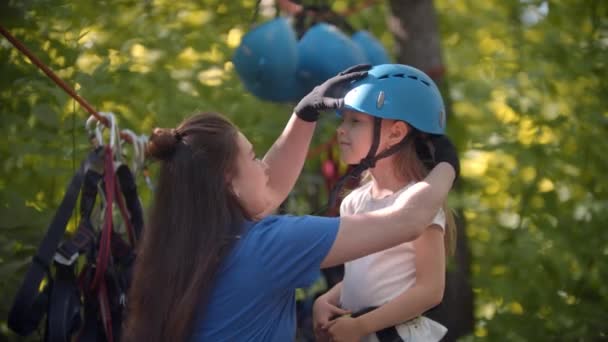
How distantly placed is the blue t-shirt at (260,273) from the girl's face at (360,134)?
1.52 ft

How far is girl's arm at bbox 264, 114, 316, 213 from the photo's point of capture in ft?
9.68

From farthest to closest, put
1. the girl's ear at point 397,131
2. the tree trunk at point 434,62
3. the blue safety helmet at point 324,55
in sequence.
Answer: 1. the tree trunk at point 434,62
2. the blue safety helmet at point 324,55
3. the girl's ear at point 397,131

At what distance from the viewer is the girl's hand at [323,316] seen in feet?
9.10

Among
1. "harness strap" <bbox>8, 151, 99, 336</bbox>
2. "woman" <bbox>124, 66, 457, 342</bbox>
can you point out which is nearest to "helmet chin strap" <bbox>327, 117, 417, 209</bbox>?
"woman" <bbox>124, 66, 457, 342</bbox>

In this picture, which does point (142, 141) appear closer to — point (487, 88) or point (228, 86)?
point (228, 86)

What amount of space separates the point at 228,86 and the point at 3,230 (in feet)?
7.21

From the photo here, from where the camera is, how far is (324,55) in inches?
161

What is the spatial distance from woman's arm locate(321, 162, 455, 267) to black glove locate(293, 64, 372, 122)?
0.43 m

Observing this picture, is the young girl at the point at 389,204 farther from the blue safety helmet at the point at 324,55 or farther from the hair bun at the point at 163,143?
the blue safety helmet at the point at 324,55

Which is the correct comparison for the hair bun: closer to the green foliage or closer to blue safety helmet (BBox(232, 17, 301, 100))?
blue safety helmet (BBox(232, 17, 301, 100))

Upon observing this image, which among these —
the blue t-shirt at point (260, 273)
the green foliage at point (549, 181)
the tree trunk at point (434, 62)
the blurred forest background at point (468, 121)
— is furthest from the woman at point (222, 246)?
the tree trunk at point (434, 62)

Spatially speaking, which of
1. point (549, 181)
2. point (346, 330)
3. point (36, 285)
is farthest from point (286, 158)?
point (549, 181)

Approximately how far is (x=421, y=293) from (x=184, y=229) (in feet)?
2.67

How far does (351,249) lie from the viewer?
2.31 m
